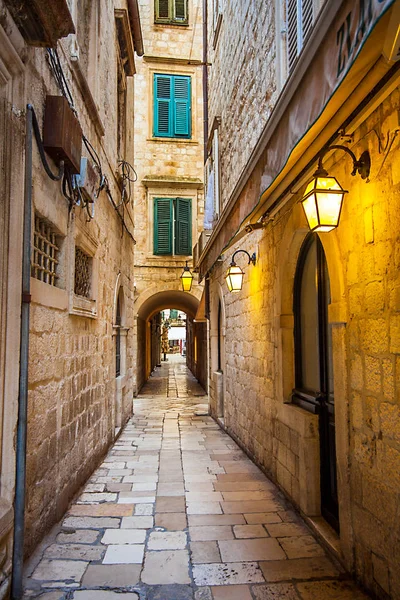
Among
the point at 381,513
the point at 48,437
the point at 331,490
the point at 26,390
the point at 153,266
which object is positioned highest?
the point at 153,266

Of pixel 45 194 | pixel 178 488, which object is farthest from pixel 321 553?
pixel 45 194

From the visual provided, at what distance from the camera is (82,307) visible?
15.3 ft

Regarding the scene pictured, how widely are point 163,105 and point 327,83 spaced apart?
44.4ft

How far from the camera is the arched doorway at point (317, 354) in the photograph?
3744 millimetres

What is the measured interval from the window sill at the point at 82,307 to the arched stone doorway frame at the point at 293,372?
6.87ft

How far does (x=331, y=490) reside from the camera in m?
3.74

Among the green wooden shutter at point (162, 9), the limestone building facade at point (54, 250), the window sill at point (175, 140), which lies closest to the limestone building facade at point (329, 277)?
the limestone building facade at point (54, 250)

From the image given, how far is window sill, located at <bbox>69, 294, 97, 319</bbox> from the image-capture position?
4258 millimetres

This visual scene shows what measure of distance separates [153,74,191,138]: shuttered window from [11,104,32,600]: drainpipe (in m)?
12.1

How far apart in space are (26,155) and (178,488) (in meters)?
3.77

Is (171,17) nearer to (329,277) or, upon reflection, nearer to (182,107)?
(182,107)

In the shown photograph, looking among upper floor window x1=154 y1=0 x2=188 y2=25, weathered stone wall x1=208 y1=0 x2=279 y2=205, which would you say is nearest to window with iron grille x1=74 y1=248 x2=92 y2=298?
weathered stone wall x1=208 y1=0 x2=279 y2=205

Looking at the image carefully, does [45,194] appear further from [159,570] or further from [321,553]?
[321,553]

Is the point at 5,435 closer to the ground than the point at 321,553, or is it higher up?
higher up
